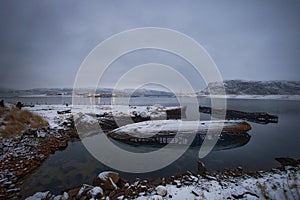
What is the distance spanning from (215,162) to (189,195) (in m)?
5.38

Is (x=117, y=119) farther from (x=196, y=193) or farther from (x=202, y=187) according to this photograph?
(x=196, y=193)

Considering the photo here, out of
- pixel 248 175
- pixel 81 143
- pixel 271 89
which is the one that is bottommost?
pixel 81 143

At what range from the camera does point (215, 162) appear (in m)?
10.4

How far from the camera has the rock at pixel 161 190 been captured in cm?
Result: 605

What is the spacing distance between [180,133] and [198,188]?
8.50 m

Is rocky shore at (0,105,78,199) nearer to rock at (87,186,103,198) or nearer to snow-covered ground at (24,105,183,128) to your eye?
snow-covered ground at (24,105,183,128)

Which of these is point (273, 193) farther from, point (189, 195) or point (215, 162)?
point (215, 162)

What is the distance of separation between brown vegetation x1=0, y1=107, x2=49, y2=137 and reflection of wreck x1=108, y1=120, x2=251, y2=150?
785 centimetres

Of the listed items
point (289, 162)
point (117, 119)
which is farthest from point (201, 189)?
point (117, 119)

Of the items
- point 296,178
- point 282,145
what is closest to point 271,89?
point 282,145

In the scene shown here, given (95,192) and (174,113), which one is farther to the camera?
(174,113)

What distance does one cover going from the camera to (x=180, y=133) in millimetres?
14859

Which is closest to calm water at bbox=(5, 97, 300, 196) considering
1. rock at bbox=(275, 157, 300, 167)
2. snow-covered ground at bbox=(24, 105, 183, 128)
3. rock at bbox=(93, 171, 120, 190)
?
rock at bbox=(275, 157, 300, 167)

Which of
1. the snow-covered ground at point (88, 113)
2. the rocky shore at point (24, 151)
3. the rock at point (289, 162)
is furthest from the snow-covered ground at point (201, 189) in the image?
the snow-covered ground at point (88, 113)
